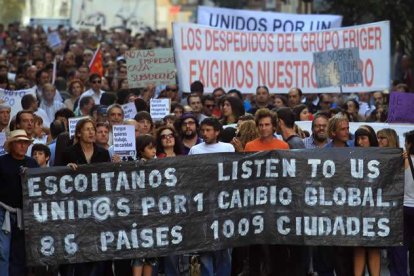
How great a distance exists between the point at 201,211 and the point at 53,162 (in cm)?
209

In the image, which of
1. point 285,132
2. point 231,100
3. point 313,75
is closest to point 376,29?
point 313,75

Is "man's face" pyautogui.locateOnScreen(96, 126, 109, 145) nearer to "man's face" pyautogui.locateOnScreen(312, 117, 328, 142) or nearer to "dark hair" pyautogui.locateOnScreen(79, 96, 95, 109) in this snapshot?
"man's face" pyautogui.locateOnScreen(312, 117, 328, 142)

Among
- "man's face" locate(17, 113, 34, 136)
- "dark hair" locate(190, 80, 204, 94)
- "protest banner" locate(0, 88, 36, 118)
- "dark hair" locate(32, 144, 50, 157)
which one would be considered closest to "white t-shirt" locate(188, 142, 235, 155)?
"dark hair" locate(32, 144, 50, 157)

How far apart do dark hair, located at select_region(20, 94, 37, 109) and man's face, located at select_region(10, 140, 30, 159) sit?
17.2 feet

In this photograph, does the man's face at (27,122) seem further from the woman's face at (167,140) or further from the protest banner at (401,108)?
the protest banner at (401,108)

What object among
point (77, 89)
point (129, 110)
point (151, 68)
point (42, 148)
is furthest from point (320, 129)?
point (77, 89)

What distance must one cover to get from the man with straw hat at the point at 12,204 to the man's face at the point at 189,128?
2.20 meters

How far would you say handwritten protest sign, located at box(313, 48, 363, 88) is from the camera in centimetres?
2083

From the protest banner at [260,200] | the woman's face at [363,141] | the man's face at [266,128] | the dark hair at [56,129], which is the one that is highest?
the man's face at [266,128]

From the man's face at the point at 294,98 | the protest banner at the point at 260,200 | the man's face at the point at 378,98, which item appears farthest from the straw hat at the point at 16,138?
the man's face at the point at 378,98

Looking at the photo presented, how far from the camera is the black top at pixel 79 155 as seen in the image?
1276 cm

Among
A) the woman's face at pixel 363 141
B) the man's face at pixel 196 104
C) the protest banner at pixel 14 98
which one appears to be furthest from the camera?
the protest banner at pixel 14 98

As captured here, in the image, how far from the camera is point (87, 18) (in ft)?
173

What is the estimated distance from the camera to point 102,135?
46.5 ft
